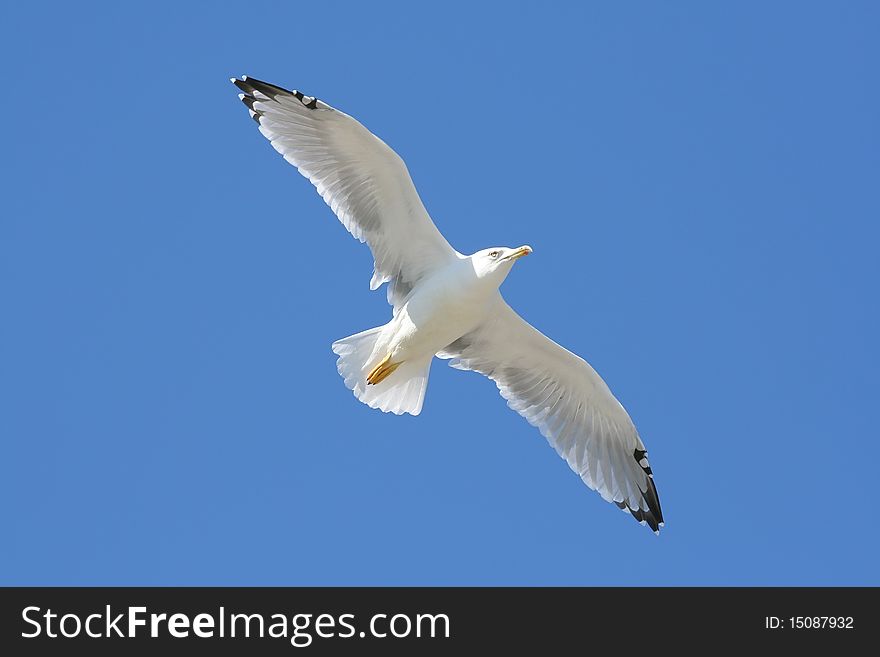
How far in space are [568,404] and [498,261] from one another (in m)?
1.71

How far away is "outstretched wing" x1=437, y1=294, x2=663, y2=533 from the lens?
10.1 meters

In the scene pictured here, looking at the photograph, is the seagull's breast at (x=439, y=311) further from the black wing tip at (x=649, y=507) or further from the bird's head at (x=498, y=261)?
the black wing tip at (x=649, y=507)

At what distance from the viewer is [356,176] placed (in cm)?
952

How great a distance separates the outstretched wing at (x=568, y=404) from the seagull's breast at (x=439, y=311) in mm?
482

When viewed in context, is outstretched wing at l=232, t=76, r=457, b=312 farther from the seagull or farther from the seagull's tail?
the seagull's tail

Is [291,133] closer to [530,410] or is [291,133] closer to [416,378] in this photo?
[416,378]

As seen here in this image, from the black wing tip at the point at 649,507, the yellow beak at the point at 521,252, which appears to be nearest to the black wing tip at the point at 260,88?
the yellow beak at the point at 521,252

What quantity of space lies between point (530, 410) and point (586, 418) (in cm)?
43
